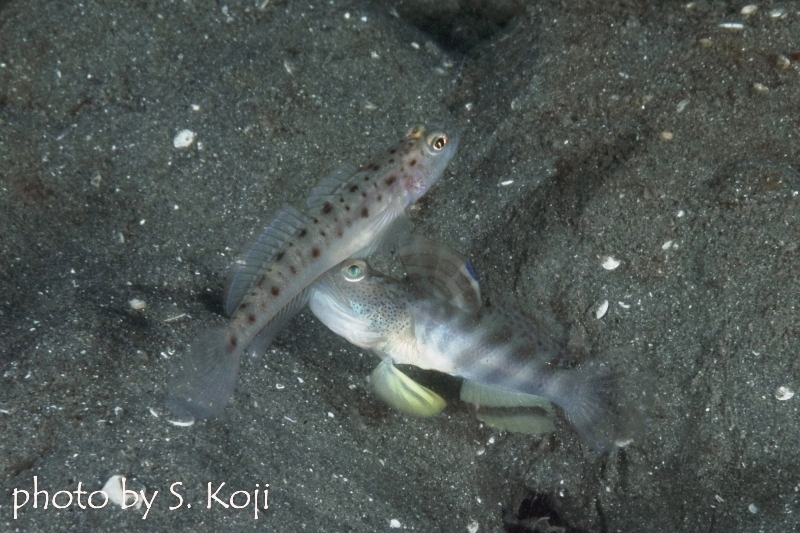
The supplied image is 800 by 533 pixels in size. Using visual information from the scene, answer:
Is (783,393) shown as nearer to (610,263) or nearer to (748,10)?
(610,263)

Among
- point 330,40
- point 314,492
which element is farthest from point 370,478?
point 330,40

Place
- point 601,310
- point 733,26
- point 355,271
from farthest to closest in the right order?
point 733,26, point 601,310, point 355,271

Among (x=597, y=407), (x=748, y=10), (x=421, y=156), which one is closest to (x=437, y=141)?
(x=421, y=156)

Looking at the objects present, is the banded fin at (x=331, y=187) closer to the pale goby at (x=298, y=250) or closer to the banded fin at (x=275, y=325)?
the pale goby at (x=298, y=250)

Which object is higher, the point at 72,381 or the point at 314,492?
the point at 72,381

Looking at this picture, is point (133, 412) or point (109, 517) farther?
point (133, 412)

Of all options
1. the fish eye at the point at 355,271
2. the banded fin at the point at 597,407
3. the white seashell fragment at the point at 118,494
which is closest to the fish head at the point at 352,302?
the fish eye at the point at 355,271

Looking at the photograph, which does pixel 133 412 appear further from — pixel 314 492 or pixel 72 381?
pixel 314 492
